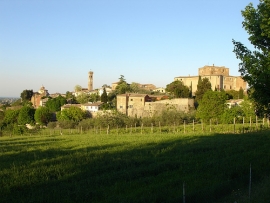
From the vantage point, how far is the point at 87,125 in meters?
57.6

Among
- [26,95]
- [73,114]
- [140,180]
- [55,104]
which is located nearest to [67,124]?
[73,114]

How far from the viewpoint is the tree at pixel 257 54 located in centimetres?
1098

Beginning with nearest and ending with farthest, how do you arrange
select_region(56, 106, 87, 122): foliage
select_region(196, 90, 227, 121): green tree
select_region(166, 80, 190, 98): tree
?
select_region(196, 90, 227, 121): green tree, select_region(56, 106, 87, 122): foliage, select_region(166, 80, 190, 98): tree

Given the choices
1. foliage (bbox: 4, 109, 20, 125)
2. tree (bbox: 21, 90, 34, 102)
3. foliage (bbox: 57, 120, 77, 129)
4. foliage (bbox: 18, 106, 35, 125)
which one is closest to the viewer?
foliage (bbox: 57, 120, 77, 129)

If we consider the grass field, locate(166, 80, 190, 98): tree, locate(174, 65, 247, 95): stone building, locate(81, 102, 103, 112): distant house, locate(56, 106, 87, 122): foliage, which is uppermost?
locate(174, 65, 247, 95): stone building

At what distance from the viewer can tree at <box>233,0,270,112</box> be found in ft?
36.0

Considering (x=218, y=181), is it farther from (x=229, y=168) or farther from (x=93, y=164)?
(x=93, y=164)

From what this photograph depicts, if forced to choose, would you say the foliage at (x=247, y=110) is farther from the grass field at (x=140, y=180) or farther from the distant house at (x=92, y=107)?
the distant house at (x=92, y=107)

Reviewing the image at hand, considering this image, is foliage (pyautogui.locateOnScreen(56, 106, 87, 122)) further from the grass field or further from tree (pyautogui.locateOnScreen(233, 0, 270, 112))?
tree (pyautogui.locateOnScreen(233, 0, 270, 112))

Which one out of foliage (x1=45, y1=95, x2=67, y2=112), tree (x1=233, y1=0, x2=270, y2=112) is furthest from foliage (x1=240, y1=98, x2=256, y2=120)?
foliage (x1=45, y1=95, x2=67, y2=112)

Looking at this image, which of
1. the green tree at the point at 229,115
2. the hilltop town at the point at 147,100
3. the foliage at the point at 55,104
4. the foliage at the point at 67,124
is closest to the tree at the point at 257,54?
the green tree at the point at 229,115

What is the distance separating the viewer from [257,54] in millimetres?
11609

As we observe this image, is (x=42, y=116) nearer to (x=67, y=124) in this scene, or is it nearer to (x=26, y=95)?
(x=67, y=124)

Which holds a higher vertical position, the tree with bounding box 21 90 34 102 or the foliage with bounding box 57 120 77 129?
the tree with bounding box 21 90 34 102
